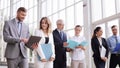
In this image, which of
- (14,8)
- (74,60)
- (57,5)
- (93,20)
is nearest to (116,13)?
(93,20)

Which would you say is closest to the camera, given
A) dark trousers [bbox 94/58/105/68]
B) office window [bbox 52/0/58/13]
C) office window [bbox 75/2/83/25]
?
dark trousers [bbox 94/58/105/68]

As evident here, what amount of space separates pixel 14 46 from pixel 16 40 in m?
0.14

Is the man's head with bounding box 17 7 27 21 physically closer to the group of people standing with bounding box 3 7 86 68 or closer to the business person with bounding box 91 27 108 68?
the group of people standing with bounding box 3 7 86 68

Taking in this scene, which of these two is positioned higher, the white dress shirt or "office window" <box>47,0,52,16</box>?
"office window" <box>47,0,52,16</box>

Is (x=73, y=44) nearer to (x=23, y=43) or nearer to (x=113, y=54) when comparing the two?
(x=113, y=54)

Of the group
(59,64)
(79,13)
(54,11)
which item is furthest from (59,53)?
(54,11)

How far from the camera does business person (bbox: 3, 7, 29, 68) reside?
10.6ft

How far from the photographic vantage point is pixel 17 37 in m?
3.30

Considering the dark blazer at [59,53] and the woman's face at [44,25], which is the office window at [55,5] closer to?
the dark blazer at [59,53]

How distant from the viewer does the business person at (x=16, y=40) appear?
3236 mm

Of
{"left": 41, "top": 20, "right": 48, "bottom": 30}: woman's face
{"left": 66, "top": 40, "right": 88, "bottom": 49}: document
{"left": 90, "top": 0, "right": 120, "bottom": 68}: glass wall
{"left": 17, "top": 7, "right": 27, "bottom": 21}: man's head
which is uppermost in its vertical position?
{"left": 90, "top": 0, "right": 120, "bottom": 68}: glass wall

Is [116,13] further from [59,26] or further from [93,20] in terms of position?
[59,26]

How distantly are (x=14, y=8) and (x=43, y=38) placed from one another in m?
10.3

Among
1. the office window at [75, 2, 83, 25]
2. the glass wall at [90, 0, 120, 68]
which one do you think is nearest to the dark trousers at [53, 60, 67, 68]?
the glass wall at [90, 0, 120, 68]
